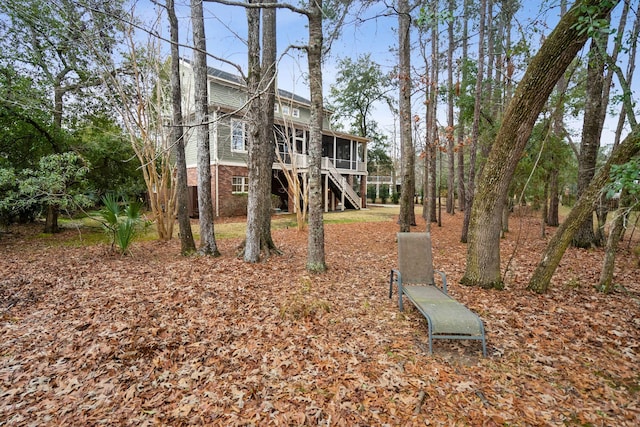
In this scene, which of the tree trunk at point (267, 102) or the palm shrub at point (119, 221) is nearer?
the palm shrub at point (119, 221)

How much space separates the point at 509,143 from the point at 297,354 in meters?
4.46

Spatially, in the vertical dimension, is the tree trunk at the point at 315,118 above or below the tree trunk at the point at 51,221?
above

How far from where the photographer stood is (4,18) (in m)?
9.18

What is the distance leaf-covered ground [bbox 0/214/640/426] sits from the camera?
2.45m

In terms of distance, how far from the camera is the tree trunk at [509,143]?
4.16m

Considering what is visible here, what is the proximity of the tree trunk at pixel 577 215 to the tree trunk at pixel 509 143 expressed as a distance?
0.62 metres

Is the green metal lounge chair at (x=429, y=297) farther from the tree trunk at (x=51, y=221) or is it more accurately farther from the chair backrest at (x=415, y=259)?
the tree trunk at (x=51, y=221)

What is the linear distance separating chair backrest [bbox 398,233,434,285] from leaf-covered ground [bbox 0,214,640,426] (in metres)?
0.54

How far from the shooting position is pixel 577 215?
14.9ft

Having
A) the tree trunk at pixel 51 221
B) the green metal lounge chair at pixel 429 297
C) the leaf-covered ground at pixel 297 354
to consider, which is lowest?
the leaf-covered ground at pixel 297 354

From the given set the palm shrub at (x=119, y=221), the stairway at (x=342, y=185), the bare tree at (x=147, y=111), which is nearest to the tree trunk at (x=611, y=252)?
the palm shrub at (x=119, y=221)

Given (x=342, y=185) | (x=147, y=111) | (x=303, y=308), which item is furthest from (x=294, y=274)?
(x=342, y=185)

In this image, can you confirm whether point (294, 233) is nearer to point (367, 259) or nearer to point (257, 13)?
point (367, 259)

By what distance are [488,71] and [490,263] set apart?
12.3m
